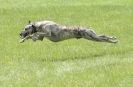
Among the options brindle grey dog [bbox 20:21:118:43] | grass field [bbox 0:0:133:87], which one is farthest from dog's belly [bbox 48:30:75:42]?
grass field [bbox 0:0:133:87]

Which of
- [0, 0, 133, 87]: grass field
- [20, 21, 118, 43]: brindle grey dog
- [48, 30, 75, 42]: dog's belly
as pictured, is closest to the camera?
[0, 0, 133, 87]: grass field

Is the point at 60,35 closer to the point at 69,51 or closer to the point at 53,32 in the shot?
the point at 53,32

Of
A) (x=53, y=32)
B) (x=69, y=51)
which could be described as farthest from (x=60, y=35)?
(x=69, y=51)

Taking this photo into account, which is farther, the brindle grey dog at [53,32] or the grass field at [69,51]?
the brindle grey dog at [53,32]

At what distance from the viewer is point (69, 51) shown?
2220 centimetres

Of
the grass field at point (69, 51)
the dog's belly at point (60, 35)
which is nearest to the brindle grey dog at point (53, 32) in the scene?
the dog's belly at point (60, 35)

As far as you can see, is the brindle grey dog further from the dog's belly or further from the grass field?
the grass field

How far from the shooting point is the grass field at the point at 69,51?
16594 millimetres

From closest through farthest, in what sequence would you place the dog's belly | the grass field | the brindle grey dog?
the grass field, the brindle grey dog, the dog's belly

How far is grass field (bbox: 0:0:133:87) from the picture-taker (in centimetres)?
1659

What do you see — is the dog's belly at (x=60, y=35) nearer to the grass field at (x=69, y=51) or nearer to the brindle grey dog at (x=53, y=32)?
the brindle grey dog at (x=53, y=32)

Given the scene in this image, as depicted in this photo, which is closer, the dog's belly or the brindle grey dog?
the brindle grey dog

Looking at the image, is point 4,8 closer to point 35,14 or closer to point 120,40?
point 35,14

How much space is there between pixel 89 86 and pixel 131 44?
9.12 m
